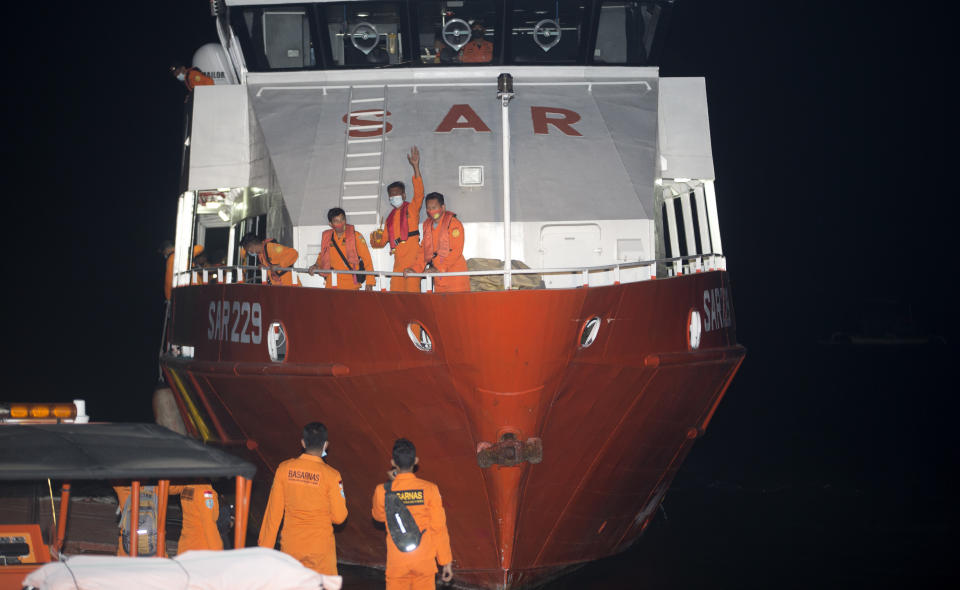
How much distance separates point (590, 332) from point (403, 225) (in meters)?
2.02

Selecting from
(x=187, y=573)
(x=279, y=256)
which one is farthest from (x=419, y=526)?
(x=279, y=256)

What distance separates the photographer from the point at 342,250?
849 centimetres

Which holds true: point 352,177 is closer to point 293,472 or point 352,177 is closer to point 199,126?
point 199,126

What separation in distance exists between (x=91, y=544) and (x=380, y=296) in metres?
3.38

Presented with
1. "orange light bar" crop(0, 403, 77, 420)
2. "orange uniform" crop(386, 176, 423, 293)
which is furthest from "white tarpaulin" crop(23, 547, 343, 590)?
"orange light bar" crop(0, 403, 77, 420)

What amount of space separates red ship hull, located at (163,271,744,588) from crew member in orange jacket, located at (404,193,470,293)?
495 mm

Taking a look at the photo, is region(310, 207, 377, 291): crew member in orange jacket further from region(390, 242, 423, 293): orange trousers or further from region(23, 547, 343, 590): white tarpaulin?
region(23, 547, 343, 590): white tarpaulin

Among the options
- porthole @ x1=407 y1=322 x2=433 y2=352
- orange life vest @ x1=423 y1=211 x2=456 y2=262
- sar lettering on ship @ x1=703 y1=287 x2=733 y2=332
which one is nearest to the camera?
porthole @ x1=407 y1=322 x2=433 y2=352

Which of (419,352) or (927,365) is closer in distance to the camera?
(419,352)

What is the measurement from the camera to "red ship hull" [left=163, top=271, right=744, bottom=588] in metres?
7.25

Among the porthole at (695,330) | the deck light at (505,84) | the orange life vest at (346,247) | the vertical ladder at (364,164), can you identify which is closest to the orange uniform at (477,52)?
the vertical ladder at (364,164)

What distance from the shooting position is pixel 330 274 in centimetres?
806

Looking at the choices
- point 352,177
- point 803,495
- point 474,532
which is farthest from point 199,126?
point 803,495

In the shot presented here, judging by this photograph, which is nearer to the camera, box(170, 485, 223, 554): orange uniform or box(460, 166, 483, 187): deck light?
box(170, 485, 223, 554): orange uniform
